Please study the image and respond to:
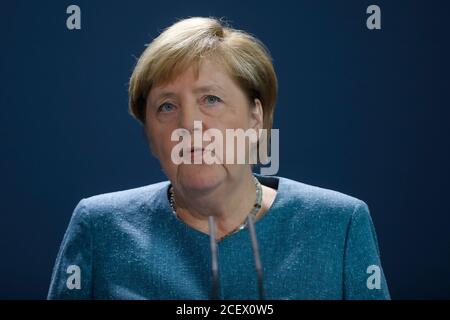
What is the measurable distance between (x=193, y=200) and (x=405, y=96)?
913mm

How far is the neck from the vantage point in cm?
125

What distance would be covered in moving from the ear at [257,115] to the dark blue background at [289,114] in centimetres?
57

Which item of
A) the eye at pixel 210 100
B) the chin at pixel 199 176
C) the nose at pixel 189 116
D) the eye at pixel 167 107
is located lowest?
the chin at pixel 199 176

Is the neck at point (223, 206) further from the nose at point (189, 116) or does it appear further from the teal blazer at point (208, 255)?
the nose at point (189, 116)

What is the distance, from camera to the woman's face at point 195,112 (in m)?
1.17

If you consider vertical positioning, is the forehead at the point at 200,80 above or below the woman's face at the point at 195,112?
above

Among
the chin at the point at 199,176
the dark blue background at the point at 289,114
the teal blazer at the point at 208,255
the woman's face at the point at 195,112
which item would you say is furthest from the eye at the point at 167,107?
the dark blue background at the point at 289,114

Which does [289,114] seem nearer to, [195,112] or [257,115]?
[257,115]

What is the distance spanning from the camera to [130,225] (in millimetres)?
1321

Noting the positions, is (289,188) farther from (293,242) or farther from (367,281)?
(367,281)

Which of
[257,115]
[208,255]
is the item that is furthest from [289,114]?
[208,255]

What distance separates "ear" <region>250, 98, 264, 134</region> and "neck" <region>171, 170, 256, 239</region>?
0.09 m

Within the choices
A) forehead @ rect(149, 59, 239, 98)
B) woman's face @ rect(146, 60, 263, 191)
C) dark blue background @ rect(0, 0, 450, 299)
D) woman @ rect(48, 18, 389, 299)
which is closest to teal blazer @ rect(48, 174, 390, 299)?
woman @ rect(48, 18, 389, 299)

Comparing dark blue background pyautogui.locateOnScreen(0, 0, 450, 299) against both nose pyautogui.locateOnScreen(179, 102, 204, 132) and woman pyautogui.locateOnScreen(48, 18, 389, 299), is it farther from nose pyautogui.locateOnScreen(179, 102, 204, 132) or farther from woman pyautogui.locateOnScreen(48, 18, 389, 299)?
nose pyautogui.locateOnScreen(179, 102, 204, 132)
